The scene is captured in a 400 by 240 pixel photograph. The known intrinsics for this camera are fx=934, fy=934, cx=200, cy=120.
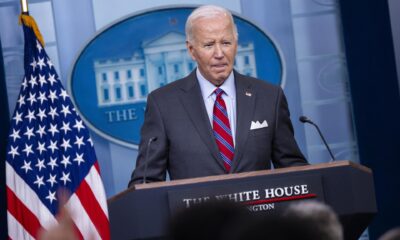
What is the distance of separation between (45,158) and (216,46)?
5.90ft

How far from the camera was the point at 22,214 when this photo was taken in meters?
5.66

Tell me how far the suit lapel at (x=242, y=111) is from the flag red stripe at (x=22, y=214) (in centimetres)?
185

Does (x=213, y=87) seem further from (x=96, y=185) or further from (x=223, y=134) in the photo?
(x=96, y=185)

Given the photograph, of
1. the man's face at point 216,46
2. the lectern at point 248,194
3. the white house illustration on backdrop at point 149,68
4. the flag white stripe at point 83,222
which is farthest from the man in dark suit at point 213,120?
the white house illustration on backdrop at point 149,68

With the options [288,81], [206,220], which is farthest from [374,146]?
[206,220]

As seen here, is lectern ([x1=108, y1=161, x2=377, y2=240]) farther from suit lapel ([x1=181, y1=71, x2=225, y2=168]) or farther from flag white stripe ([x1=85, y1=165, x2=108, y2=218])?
flag white stripe ([x1=85, y1=165, x2=108, y2=218])

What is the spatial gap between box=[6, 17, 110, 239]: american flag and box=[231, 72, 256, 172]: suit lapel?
1.53 meters

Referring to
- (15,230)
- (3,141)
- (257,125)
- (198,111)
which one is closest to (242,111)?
(257,125)

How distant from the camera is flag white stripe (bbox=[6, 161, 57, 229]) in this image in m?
5.66

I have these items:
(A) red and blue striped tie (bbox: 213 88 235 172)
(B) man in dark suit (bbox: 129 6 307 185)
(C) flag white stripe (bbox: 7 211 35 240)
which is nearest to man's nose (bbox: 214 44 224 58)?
(B) man in dark suit (bbox: 129 6 307 185)

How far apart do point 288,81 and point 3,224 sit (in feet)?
6.84

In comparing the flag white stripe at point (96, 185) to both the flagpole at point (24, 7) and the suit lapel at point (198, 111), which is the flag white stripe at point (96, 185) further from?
the suit lapel at point (198, 111)

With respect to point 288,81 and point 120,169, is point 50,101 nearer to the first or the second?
point 120,169

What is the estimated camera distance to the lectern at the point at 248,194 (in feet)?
11.8
